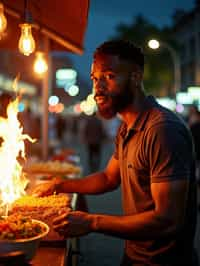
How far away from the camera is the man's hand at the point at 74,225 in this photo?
2.43 meters

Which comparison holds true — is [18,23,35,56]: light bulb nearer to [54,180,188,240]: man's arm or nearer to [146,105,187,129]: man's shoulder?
[146,105,187,129]: man's shoulder

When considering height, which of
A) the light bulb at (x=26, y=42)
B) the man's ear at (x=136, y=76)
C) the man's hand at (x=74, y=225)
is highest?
the light bulb at (x=26, y=42)

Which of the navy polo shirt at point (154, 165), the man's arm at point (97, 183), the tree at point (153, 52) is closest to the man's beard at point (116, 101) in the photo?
the navy polo shirt at point (154, 165)

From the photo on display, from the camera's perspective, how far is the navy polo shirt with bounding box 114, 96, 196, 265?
236cm

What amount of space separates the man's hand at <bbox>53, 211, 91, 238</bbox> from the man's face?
63 centimetres

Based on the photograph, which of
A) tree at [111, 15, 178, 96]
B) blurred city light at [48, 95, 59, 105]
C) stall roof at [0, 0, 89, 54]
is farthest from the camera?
tree at [111, 15, 178, 96]

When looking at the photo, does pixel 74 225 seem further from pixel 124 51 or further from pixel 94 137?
pixel 94 137

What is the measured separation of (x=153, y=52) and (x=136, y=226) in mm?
45102

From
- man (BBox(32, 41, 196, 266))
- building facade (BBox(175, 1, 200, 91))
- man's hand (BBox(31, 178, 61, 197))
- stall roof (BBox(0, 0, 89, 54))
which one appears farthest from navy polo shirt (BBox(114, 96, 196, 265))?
building facade (BBox(175, 1, 200, 91))

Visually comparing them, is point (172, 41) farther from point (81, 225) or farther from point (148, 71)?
point (81, 225)

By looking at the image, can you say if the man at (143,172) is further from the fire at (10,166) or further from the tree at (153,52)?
the tree at (153,52)

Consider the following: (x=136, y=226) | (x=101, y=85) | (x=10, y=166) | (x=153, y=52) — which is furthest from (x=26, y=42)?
(x=153, y=52)

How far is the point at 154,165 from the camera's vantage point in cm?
239

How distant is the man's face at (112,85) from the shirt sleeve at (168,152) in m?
0.31
